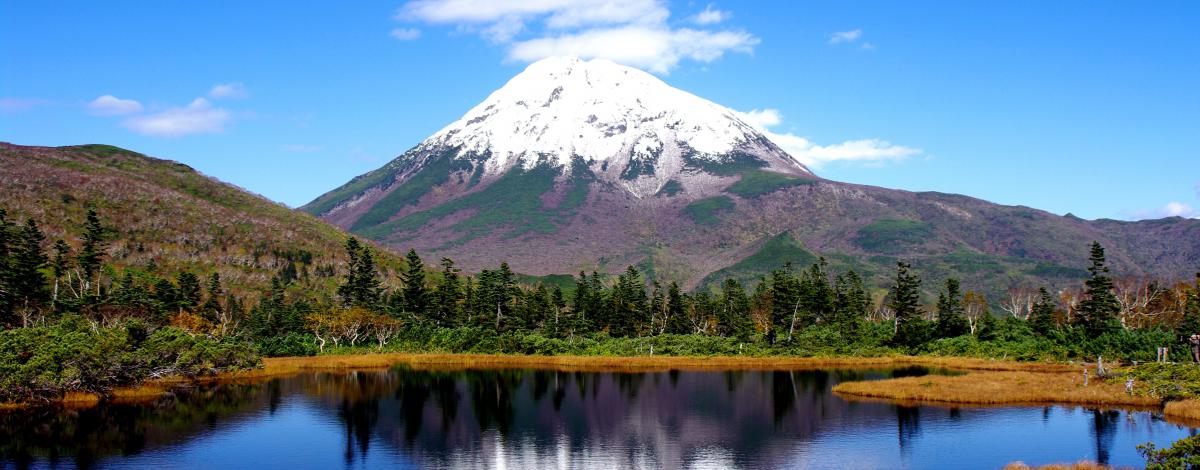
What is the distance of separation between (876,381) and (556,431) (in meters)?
35.2

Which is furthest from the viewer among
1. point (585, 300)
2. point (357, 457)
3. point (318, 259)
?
point (318, 259)

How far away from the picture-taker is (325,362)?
109 meters

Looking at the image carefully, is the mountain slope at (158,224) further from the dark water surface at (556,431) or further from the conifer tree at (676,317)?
the dark water surface at (556,431)

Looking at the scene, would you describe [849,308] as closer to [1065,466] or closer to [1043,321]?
[1043,321]

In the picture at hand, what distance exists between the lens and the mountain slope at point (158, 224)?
150m

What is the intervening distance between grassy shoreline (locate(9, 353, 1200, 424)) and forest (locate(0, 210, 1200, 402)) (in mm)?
2714

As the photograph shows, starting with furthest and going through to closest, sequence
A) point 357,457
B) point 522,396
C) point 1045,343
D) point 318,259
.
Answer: point 318,259 < point 1045,343 < point 522,396 < point 357,457

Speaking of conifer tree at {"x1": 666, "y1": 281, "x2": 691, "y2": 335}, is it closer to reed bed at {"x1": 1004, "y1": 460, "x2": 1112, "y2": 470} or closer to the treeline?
the treeline

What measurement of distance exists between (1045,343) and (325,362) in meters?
84.9

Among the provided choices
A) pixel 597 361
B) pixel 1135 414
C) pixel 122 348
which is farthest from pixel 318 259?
pixel 1135 414

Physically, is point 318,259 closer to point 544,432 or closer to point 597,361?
point 597,361

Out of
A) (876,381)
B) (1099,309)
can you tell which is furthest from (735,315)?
(876,381)

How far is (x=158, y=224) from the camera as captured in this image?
165m

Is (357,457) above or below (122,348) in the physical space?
below
